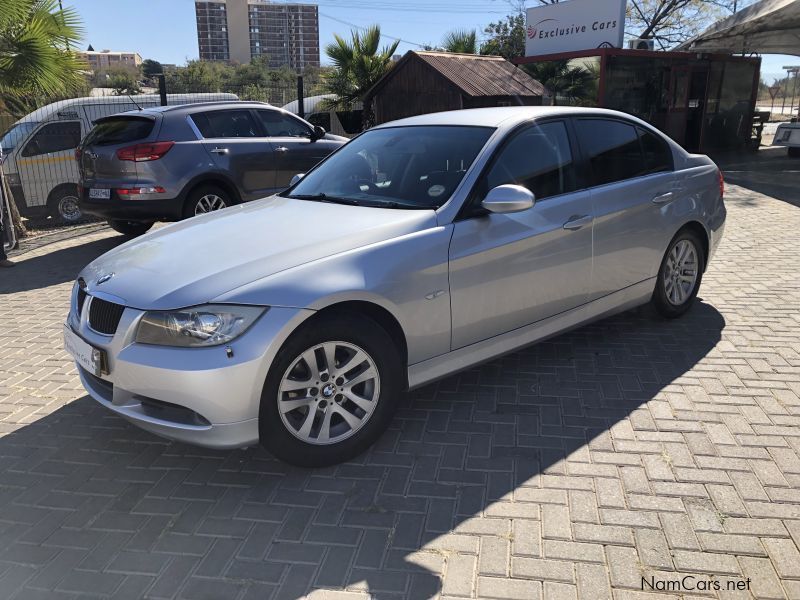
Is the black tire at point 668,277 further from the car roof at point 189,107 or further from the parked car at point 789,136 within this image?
the parked car at point 789,136

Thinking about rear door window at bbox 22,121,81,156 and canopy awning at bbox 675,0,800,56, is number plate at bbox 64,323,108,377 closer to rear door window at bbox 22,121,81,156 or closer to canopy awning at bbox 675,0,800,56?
rear door window at bbox 22,121,81,156

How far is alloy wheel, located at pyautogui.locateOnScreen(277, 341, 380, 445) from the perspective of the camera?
10.1 ft

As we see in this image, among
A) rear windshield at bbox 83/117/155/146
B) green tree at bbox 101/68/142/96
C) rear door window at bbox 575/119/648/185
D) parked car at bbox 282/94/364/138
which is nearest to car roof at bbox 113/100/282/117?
rear windshield at bbox 83/117/155/146

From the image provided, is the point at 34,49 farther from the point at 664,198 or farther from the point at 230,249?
the point at 664,198

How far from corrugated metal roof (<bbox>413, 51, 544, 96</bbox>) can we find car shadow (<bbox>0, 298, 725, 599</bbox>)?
11.8 meters

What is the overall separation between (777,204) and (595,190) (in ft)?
27.1

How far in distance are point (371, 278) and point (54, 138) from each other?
378 inches

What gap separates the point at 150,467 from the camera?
3.37m

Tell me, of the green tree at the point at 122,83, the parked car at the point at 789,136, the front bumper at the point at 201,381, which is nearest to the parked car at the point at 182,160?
the front bumper at the point at 201,381

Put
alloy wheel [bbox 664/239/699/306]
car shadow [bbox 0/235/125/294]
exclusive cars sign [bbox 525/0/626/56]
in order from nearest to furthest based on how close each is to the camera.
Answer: alloy wheel [bbox 664/239/699/306] → car shadow [bbox 0/235/125/294] → exclusive cars sign [bbox 525/0/626/56]

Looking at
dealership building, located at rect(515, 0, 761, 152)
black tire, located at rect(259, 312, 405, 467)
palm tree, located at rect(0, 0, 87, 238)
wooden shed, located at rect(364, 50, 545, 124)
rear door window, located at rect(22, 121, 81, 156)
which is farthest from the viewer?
dealership building, located at rect(515, 0, 761, 152)

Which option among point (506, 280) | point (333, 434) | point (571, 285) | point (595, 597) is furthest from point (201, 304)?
point (571, 285)

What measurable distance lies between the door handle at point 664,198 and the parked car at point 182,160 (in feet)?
17.3

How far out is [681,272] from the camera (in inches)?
203
